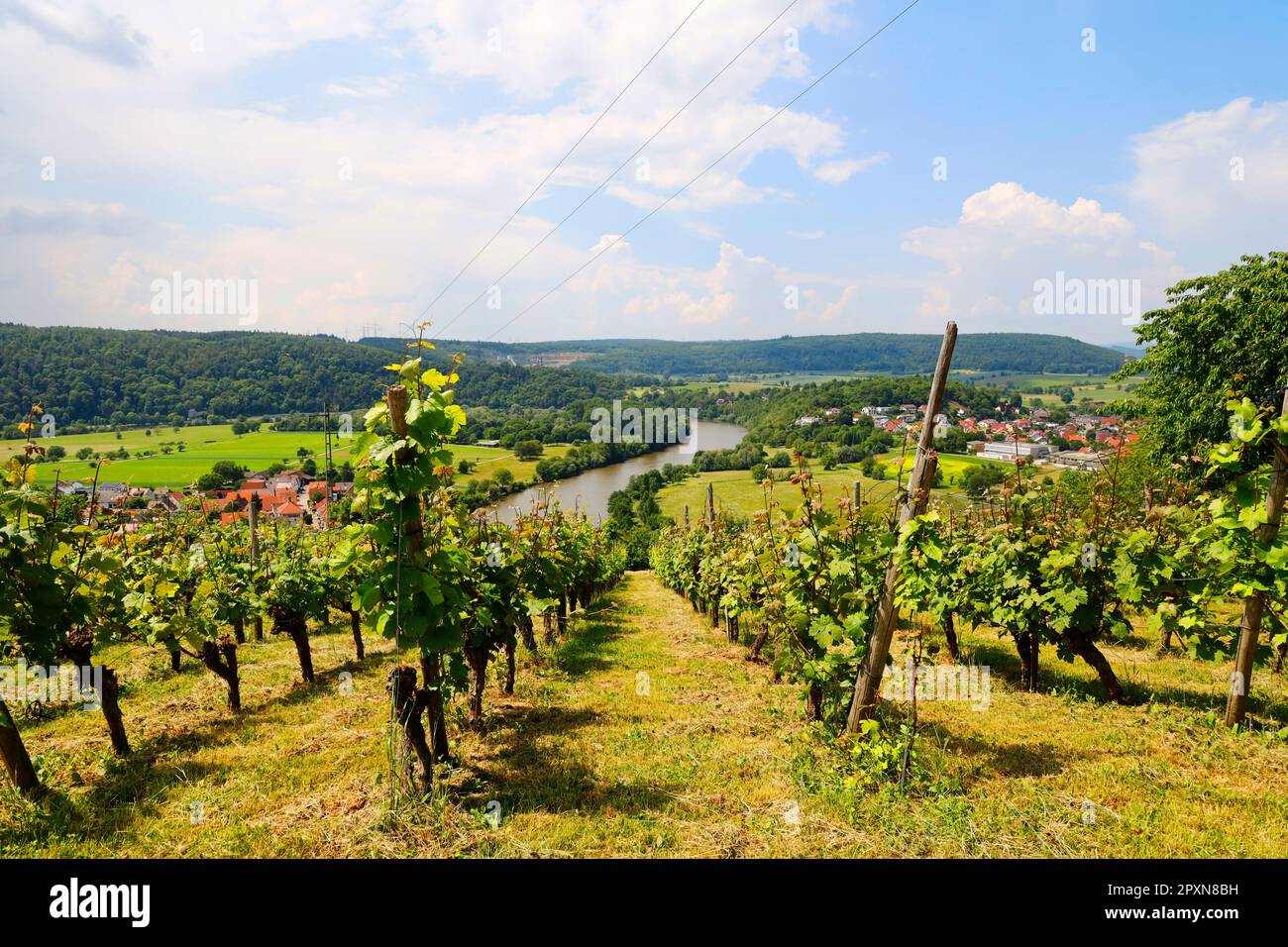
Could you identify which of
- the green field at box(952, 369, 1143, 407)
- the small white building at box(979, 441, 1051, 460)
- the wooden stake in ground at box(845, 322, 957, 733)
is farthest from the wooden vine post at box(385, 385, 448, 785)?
the green field at box(952, 369, 1143, 407)

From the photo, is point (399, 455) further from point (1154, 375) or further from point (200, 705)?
point (1154, 375)

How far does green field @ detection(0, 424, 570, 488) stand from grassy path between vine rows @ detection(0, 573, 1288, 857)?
45634 mm


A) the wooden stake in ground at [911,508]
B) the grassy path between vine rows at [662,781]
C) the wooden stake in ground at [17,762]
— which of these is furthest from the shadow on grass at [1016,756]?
the wooden stake in ground at [17,762]

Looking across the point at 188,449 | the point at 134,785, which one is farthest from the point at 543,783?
the point at 188,449

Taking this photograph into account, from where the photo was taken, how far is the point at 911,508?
191 inches

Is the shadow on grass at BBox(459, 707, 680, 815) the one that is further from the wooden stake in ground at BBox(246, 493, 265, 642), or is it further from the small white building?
the wooden stake in ground at BBox(246, 493, 265, 642)

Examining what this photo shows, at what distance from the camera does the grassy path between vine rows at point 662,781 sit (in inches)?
163

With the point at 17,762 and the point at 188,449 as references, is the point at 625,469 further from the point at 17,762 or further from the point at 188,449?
the point at 17,762

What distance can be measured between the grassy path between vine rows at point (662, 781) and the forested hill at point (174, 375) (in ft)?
179

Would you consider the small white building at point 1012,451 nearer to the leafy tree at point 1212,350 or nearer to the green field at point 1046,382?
the leafy tree at point 1212,350

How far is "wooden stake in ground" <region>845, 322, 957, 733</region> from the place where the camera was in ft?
15.7

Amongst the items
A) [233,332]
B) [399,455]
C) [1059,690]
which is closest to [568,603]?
[1059,690]
